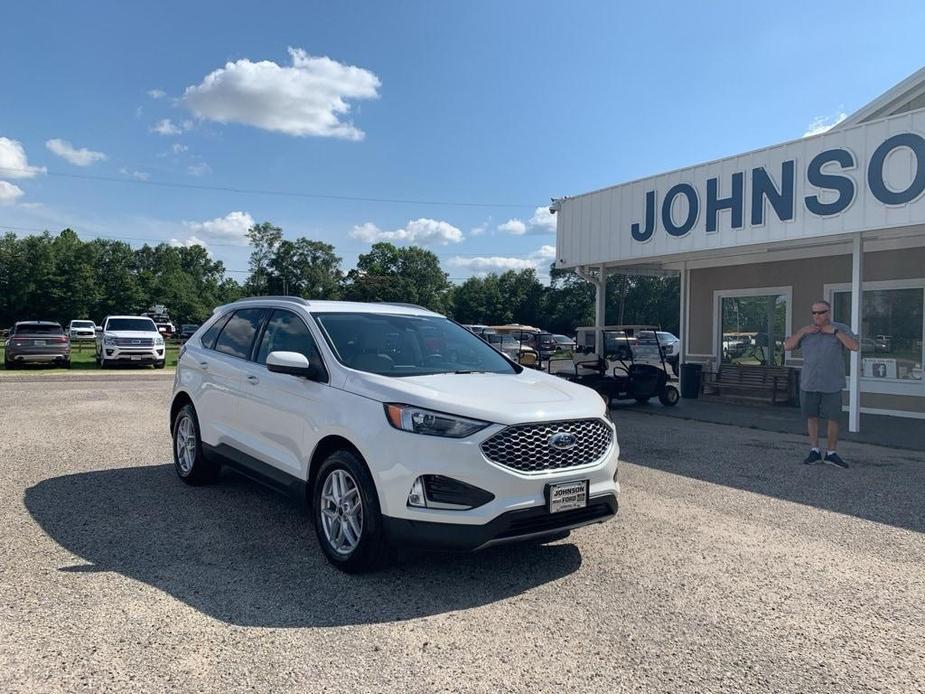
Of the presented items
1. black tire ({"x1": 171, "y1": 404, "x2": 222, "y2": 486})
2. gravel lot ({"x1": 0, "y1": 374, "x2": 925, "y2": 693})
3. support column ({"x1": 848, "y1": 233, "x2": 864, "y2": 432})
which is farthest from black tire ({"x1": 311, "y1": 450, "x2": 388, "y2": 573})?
support column ({"x1": 848, "y1": 233, "x2": 864, "y2": 432})

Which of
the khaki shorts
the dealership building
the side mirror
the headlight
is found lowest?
the khaki shorts

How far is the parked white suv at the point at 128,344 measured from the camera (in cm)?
2270

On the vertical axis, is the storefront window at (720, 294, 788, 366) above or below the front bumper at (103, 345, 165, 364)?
above

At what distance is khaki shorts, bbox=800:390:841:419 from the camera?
7844mm

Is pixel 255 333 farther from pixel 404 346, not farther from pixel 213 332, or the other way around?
pixel 404 346

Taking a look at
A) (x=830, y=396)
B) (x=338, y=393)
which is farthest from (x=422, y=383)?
(x=830, y=396)

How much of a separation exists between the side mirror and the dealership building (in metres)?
8.31

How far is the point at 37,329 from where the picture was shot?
22.7 meters

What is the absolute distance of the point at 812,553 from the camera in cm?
481

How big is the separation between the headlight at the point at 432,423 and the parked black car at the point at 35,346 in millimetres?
22292

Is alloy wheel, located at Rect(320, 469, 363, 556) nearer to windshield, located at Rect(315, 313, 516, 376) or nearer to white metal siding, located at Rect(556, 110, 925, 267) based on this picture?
windshield, located at Rect(315, 313, 516, 376)

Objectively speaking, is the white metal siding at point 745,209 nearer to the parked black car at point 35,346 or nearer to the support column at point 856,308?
the support column at point 856,308

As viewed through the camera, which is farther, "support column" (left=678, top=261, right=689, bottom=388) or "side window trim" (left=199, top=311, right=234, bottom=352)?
"support column" (left=678, top=261, right=689, bottom=388)

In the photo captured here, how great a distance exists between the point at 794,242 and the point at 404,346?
871 centimetres
